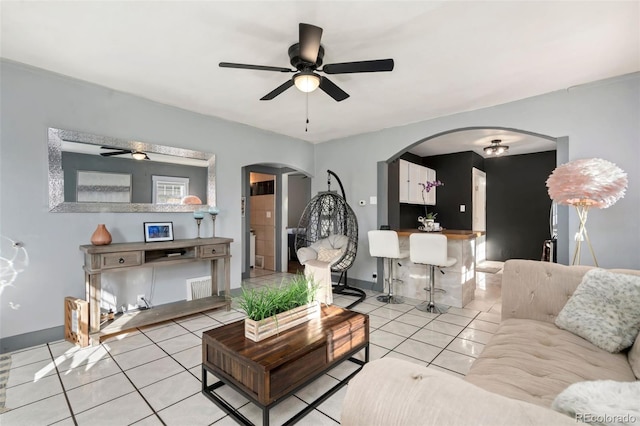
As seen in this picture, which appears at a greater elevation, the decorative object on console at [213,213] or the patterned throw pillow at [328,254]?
the decorative object on console at [213,213]

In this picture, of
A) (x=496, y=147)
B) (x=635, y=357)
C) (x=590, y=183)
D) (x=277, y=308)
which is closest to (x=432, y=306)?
(x=590, y=183)

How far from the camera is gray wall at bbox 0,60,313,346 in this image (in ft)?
8.57

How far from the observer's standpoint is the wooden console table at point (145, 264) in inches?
108

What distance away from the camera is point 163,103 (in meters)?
3.53

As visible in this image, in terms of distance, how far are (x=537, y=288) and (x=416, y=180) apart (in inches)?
164

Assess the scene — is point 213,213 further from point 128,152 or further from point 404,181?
point 404,181

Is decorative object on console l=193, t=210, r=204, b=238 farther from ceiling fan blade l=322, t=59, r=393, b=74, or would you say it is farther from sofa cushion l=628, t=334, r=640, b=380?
sofa cushion l=628, t=334, r=640, b=380

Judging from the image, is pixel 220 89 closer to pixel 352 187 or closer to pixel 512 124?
pixel 352 187

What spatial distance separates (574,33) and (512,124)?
55.0 inches

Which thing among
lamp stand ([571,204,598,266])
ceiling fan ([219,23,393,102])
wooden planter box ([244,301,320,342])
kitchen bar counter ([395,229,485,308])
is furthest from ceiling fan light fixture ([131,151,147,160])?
lamp stand ([571,204,598,266])

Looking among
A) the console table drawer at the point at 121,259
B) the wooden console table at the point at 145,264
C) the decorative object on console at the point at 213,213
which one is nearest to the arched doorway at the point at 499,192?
the decorative object on console at the point at 213,213

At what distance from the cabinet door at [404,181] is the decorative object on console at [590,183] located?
2.95 m

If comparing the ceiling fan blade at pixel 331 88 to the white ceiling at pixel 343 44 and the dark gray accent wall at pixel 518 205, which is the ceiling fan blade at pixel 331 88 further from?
the dark gray accent wall at pixel 518 205

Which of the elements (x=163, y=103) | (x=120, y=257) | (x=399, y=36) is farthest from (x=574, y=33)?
(x=120, y=257)
